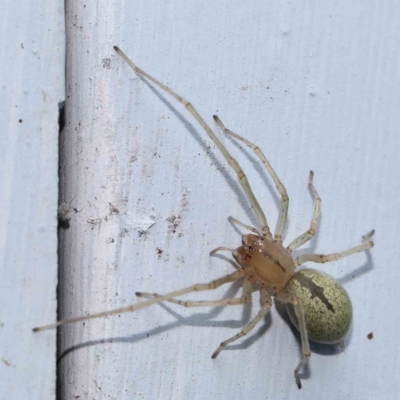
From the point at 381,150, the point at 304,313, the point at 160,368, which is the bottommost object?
the point at 160,368

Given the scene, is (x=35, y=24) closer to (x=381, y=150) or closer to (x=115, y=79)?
(x=115, y=79)

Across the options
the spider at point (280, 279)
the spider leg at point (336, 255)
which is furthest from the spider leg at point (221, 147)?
the spider leg at point (336, 255)

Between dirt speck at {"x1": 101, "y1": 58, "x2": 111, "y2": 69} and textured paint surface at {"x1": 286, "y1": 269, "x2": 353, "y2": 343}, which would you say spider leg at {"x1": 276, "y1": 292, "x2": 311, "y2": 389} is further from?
dirt speck at {"x1": 101, "y1": 58, "x2": 111, "y2": 69}

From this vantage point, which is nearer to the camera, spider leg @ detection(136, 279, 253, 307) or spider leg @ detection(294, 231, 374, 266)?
spider leg @ detection(136, 279, 253, 307)

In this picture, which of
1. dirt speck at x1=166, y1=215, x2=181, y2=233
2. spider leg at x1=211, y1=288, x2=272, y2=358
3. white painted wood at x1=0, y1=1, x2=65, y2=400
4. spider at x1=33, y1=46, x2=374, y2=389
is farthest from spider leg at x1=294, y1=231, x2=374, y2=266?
white painted wood at x1=0, y1=1, x2=65, y2=400

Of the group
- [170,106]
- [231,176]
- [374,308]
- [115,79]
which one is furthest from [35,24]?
[374,308]

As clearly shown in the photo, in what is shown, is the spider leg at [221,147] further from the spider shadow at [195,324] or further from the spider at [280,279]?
the spider shadow at [195,324]
